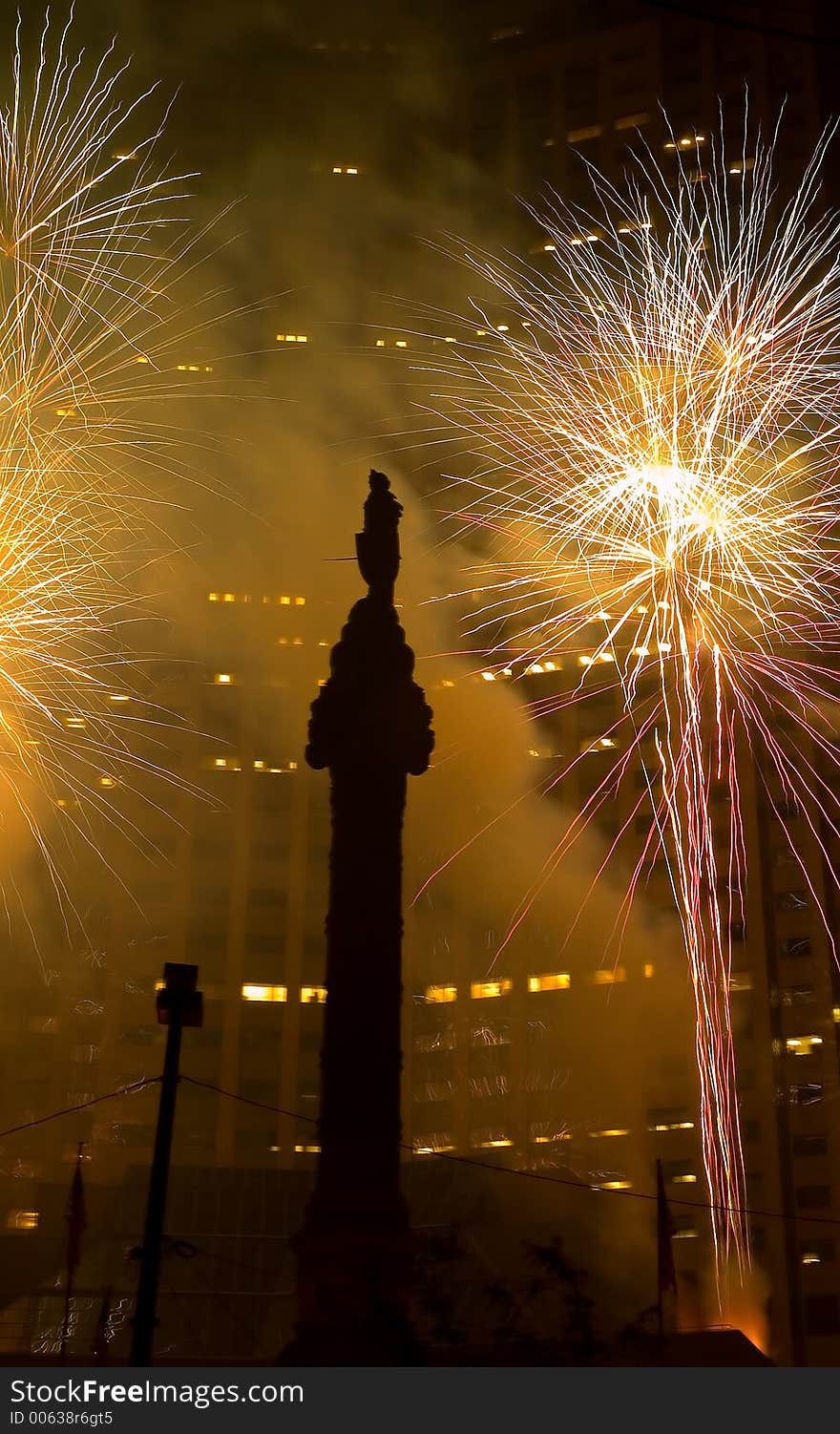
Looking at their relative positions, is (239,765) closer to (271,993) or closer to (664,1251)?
(271,993)

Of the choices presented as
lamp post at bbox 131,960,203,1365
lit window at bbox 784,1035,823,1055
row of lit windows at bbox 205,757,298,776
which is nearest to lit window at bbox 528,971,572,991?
lit window at bbox 784,1035,823,1055

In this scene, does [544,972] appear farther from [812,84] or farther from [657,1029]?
[812,84]

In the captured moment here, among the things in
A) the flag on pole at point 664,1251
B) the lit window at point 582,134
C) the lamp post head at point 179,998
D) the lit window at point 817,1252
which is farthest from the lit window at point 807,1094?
the lamp post head at point 179,998

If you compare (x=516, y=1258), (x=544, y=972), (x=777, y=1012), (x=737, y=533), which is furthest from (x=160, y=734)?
(x=737, y=533)

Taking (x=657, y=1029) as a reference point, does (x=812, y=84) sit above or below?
above

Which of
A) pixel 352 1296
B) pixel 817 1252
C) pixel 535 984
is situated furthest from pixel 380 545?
pixel 535 984

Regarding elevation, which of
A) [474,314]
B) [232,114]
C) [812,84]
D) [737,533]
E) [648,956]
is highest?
[232,114]
